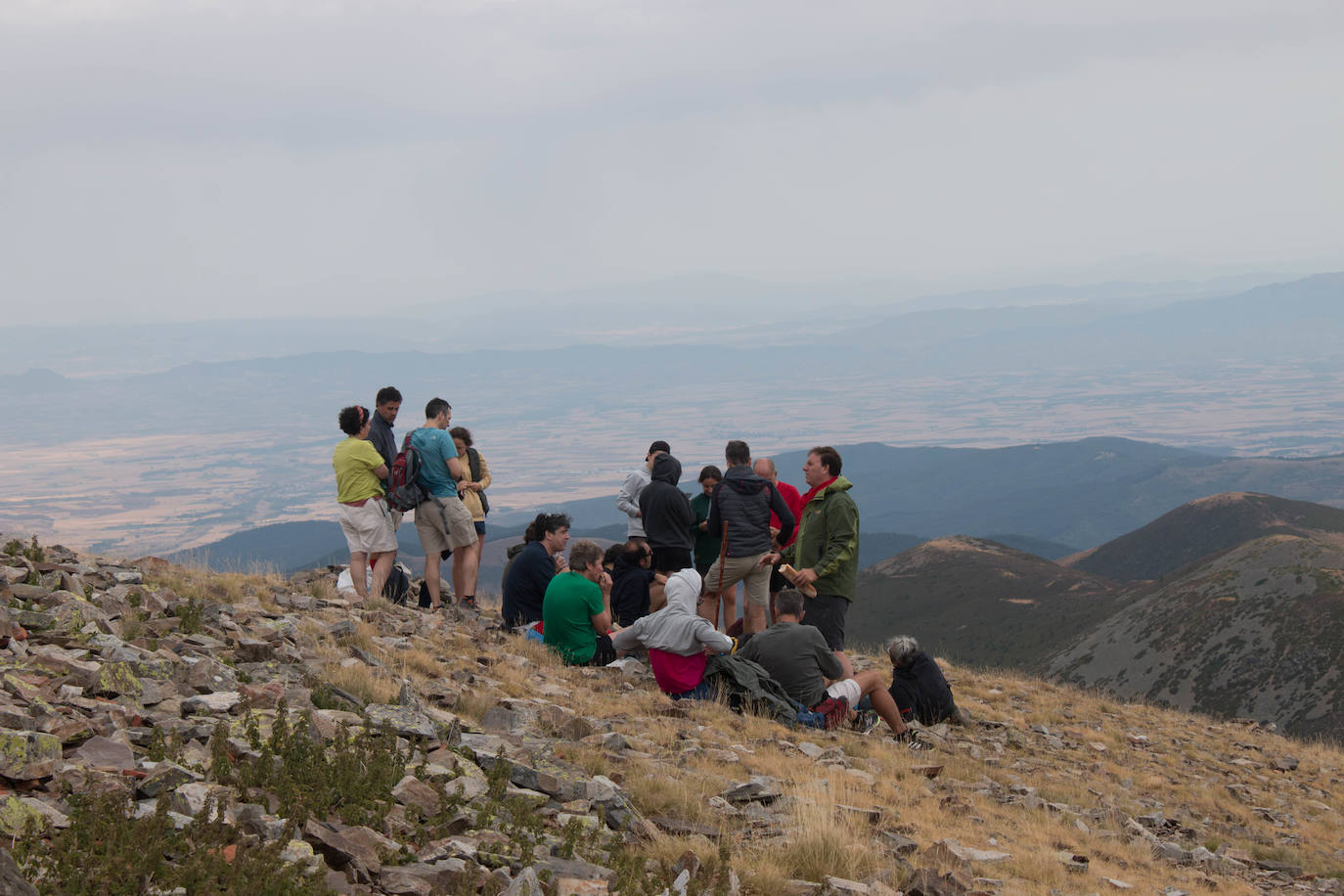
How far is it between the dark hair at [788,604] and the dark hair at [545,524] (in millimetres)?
2811

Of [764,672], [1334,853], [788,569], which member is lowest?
[1334,853]

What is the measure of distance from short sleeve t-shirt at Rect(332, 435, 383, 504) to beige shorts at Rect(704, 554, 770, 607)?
399cm

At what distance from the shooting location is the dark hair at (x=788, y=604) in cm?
1009

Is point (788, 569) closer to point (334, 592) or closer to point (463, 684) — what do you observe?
point (463, 684)

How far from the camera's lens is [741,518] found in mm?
11742

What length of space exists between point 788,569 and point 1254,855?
5.01 metres

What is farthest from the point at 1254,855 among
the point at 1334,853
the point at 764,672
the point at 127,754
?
the point at 127,754

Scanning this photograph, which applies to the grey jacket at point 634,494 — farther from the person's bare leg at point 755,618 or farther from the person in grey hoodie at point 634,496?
the person's bare leg at point 755,618

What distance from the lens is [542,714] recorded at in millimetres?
8203

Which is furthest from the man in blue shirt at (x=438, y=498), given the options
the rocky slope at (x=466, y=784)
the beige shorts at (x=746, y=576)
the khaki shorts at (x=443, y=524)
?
the beige shorts at (x=746, y=576)

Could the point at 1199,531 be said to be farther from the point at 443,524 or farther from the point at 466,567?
the point at 443,524

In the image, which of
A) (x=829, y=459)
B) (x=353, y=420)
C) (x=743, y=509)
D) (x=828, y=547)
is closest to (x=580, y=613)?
(x=743, y=509)

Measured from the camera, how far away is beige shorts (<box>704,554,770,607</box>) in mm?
11859

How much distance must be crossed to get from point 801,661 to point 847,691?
1.88 ft
